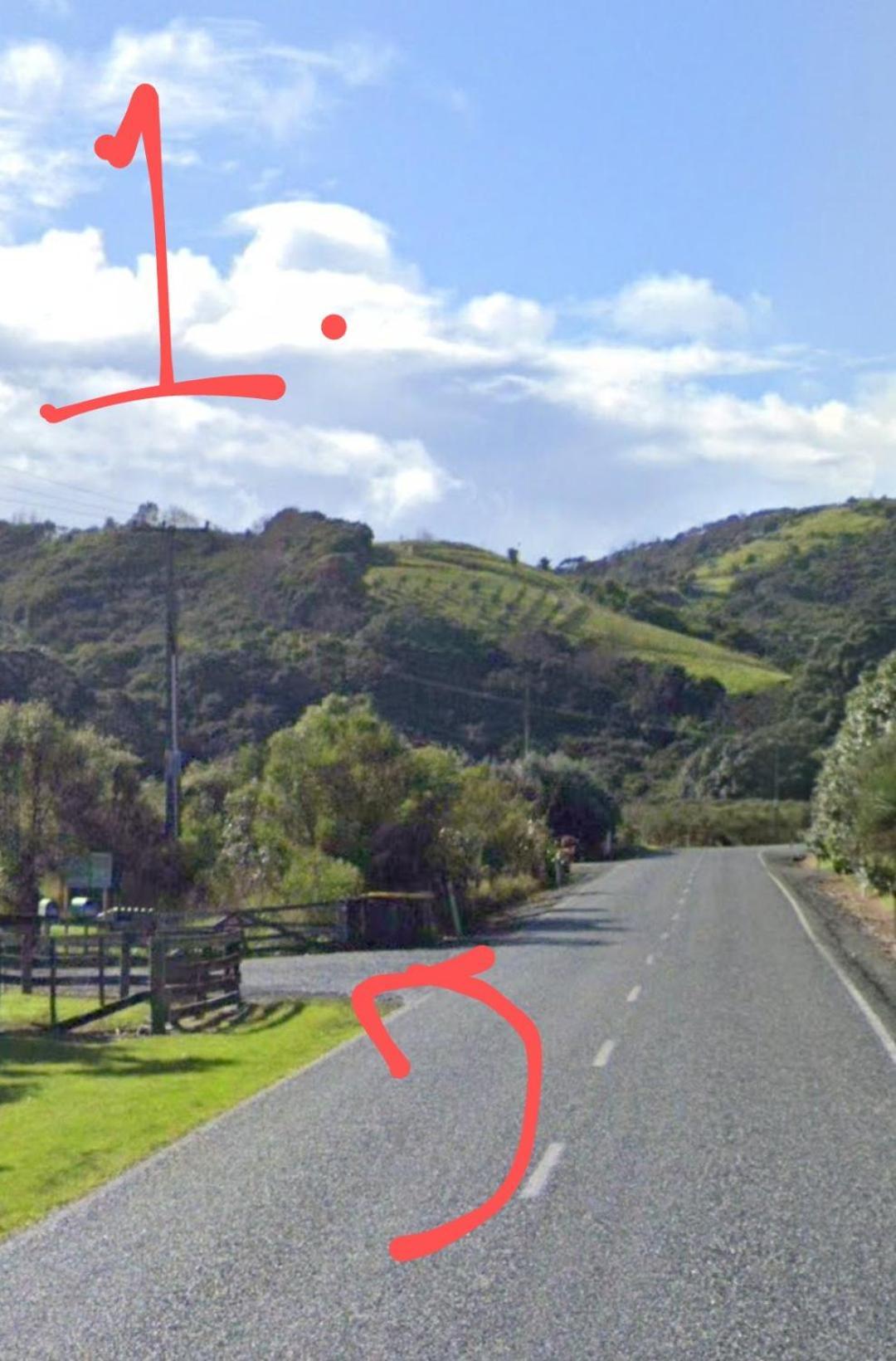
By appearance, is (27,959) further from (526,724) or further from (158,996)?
(526,724)

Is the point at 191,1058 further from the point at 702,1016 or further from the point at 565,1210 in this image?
the point at 565,1210

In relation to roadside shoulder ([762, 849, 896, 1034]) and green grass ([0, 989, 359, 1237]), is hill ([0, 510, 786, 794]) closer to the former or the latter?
roadside shoulder ([762, 849, 896, 1034])

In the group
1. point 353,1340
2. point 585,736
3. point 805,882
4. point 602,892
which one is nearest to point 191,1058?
point 353,1340

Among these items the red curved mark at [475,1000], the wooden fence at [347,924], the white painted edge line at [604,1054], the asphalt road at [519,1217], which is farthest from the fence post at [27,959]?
the white painted edge line at [604,1054]

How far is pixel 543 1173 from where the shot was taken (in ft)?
40.0

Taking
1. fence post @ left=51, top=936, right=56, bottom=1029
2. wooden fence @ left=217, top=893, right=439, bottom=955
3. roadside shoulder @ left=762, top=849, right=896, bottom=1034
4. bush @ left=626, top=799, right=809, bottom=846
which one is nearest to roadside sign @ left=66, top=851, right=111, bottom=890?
wooden fence @ left=217, top=893, right=439, bottom=955

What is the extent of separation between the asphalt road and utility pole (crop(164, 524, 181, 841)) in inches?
760

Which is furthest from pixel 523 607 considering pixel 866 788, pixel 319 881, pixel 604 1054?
pixel 604 1054

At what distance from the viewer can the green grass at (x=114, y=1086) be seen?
1363cm

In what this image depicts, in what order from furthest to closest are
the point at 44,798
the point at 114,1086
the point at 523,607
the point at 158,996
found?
the point at 523,607 → the point at 44,798 → the point at 158,996 → the point at 114,1086

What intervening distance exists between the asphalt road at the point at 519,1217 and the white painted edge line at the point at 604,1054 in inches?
3.5

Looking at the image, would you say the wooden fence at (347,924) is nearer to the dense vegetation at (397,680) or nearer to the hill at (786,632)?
the dense vegetation at (397,680)

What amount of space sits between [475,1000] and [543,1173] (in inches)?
521

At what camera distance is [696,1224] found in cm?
1054
